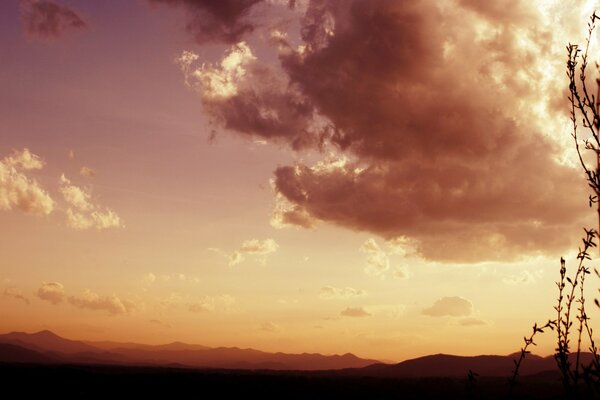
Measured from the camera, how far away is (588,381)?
5.15m

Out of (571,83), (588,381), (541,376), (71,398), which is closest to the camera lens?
(588,381)

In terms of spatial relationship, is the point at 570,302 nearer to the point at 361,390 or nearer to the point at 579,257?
the point at 579,257

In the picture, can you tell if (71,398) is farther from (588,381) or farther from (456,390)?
(588,381)

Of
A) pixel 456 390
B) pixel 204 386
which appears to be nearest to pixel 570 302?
pixel 204 386

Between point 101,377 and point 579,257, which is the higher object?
point 579,257

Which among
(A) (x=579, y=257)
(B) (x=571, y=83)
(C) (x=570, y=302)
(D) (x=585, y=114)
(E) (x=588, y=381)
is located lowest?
(E) (x=588, y=381)

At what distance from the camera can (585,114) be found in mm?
5402

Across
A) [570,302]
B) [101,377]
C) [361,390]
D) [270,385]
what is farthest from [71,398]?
[570,302]

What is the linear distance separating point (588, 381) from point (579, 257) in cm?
172

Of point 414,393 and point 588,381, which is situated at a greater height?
point 588,381

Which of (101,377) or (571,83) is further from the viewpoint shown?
(101,377)

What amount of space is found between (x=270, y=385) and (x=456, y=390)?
27.2 meters

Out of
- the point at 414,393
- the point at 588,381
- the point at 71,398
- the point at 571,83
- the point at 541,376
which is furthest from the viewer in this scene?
the point at 541,376

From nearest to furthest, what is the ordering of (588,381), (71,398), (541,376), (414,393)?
(588,381)
(71,398)
(414,393)
(541,376)
